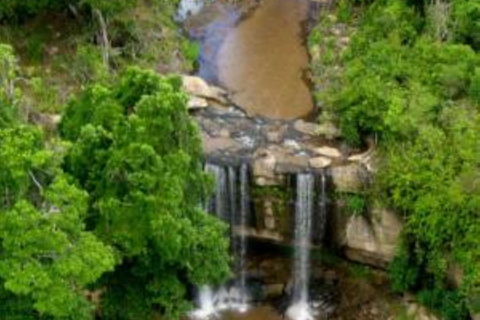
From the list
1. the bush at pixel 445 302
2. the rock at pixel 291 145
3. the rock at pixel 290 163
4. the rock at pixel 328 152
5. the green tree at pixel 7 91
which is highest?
the green tree at pixel 7 91

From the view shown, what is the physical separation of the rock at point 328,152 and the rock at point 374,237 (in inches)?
80.2

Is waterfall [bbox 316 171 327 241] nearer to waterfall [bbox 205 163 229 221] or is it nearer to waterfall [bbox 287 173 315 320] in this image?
waterfall [bbox 287 173 315 320]

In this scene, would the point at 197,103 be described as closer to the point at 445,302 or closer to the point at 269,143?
the point at 269,143

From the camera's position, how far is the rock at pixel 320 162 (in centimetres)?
2562

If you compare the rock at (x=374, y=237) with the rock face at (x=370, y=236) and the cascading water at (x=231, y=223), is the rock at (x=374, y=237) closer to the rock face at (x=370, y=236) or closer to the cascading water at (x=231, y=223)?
the rock face at (x=370, y=236)

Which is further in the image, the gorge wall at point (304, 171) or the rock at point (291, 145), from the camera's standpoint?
the rock at point (291, 145)

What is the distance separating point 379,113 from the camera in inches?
1006

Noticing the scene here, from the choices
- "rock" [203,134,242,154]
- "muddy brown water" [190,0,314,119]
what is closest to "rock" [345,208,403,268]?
"rock" [203,134,242,154]

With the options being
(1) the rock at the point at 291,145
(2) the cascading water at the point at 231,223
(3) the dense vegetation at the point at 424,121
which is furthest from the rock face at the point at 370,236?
(2) the cascading water at the point at 231,223

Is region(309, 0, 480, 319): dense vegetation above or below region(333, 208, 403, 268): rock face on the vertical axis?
above

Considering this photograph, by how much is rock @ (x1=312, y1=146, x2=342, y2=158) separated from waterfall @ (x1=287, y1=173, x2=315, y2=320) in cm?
120

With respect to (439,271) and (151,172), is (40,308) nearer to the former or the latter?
(151,172)

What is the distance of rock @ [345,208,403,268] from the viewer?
24656mm

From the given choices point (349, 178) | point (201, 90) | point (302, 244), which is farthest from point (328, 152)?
point (201, 90)
